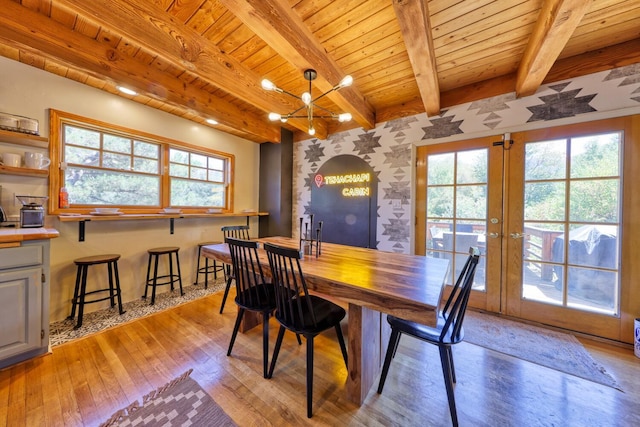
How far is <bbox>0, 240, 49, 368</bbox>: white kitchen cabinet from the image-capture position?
160 centimetres

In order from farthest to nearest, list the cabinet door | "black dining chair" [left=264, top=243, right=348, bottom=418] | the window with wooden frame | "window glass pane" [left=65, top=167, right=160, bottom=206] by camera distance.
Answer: "window glass pane" [left=65, top=167, right=160, bottom=206] → the window with wooden frame → the cabinet door → "black dining chair" [left=264, top=243, right=348, bottom=418]

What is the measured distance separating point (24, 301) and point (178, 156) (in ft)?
7.54

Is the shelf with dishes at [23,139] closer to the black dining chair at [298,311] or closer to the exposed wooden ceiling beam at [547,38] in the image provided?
the black dining chair at [298,311]

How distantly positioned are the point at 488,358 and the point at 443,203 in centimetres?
170

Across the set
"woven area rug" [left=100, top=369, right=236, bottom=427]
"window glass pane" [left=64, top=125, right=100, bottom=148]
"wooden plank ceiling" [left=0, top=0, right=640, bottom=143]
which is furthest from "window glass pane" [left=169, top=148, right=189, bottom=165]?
"woven area rug" [left=100, top=369, right=236, bottom=427]

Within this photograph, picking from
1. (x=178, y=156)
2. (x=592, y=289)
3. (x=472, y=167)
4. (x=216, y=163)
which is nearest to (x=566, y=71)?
(x=472, y=167)

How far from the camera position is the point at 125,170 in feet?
9.46

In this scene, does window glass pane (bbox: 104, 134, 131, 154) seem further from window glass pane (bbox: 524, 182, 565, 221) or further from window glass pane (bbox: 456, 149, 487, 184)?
window glass pane (bbox: 524, 182, 565, 221)

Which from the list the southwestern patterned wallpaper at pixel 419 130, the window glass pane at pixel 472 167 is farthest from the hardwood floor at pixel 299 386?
the window glass pane at pixel 472 167

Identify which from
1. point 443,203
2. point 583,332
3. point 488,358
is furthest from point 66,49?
point 583,332

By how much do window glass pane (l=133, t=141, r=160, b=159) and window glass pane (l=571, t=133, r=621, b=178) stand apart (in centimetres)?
490

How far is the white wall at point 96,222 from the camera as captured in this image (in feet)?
7.02

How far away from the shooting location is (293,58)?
1.89 metres

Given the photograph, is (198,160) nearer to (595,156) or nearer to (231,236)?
(231,236)
